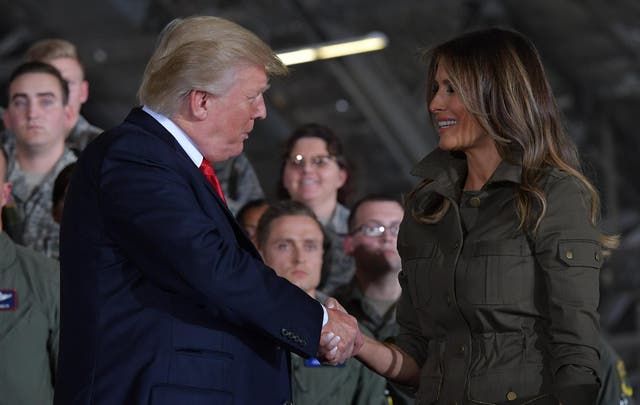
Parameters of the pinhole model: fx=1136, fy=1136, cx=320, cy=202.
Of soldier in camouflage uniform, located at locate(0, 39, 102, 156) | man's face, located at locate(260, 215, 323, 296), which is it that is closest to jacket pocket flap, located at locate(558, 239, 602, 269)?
man's face, located at locate(260, 215, 323, 296)

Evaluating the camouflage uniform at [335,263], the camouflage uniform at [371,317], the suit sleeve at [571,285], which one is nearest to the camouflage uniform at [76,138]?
the camouflage uniform at [335,263]

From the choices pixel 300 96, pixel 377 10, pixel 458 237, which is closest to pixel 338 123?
pixel 300 96

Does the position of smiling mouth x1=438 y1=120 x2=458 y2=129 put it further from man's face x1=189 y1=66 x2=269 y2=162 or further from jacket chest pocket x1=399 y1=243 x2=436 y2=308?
man's face x1=189 y1=66 x2=269 y2=162

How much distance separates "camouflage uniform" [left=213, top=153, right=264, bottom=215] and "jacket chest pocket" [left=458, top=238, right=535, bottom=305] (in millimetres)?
2456

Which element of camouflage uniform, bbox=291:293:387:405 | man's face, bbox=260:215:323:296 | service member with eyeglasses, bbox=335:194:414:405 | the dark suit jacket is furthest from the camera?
service member with eyeglasses, bbox=335:194:414:405

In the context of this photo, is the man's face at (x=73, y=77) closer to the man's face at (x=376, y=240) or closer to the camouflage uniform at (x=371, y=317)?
the man's face at (x=376, y=240)

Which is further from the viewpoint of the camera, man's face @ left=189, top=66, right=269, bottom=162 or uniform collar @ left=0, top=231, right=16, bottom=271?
uniform collar @ left=0, top=231, right=16, bottom=271

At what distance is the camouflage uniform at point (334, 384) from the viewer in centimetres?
404

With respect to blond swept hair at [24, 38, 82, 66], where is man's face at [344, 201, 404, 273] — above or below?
below

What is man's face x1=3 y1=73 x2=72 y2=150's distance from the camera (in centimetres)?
478

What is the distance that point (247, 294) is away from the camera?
259 centimetres

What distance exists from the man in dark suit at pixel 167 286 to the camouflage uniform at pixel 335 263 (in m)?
2.02

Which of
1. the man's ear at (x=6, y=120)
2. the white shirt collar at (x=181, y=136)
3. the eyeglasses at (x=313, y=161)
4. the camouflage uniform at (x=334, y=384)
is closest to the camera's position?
the white shirt collar at (x=181, y=136)

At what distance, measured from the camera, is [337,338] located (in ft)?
9.26
